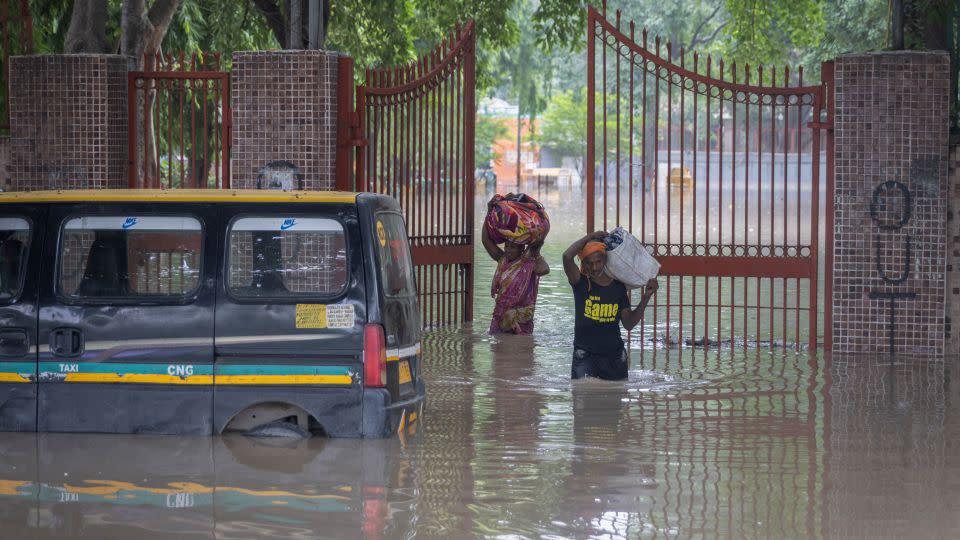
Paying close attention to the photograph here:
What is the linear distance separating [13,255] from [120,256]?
69 centimetres

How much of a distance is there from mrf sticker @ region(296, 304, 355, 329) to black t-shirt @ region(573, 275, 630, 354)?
2.81 m

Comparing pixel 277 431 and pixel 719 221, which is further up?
pixel 719 221

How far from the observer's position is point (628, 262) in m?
10.6

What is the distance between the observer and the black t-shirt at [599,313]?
414 inches

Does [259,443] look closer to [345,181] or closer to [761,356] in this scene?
[345,181]

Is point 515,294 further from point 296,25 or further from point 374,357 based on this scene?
point 374,357

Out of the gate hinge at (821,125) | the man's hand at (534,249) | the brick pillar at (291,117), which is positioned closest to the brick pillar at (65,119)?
the brick pillar at (291,117)

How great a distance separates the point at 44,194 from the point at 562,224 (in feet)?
99.0

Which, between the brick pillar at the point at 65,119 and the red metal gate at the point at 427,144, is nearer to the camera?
the brick pillar at the point at 65,119

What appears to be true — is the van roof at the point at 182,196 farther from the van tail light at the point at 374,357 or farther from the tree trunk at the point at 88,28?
the tree trunk at the point at 88,28

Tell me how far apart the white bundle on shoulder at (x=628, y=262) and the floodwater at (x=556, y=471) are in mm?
913

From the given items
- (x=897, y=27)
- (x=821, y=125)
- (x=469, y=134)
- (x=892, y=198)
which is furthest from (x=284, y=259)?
(x=897, y=27)

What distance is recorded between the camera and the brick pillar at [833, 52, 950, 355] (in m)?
12.4

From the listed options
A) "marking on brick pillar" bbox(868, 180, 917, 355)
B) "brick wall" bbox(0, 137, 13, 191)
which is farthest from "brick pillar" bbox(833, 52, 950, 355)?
Answer: "brick wall" bbox(0, 137, 13, 191)
